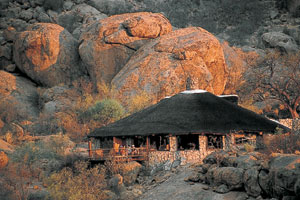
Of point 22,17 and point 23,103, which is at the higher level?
point 22,17

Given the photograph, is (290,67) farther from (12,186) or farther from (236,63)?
(12,186)

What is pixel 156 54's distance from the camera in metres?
61.8

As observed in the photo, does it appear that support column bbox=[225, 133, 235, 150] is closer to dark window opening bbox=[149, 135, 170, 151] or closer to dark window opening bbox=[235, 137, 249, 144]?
dark window opening bbox=[235, 137, 249, 144]

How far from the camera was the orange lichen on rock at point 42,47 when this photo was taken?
6831cm

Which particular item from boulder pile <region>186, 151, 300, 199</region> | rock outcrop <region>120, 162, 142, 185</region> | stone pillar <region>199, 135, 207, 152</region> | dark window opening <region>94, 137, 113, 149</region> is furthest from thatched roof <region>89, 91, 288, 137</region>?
boulder pile <region>186, 151, 300, 199</region>

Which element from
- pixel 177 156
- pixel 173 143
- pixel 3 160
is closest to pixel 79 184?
pixel 177 156

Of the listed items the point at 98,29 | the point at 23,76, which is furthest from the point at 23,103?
the point at 98,29

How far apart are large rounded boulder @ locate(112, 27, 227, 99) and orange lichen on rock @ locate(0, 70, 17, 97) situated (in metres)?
15.2

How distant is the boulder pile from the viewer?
2117 cm

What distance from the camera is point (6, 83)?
6750cm

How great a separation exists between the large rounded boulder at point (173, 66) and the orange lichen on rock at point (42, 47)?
11.9 meters

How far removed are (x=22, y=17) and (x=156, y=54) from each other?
105 ft

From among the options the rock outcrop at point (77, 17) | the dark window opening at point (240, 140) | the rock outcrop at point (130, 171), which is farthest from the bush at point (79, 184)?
the rock outcrop at point (77, 17)

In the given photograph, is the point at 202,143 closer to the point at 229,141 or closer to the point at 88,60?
the point at 229,141
